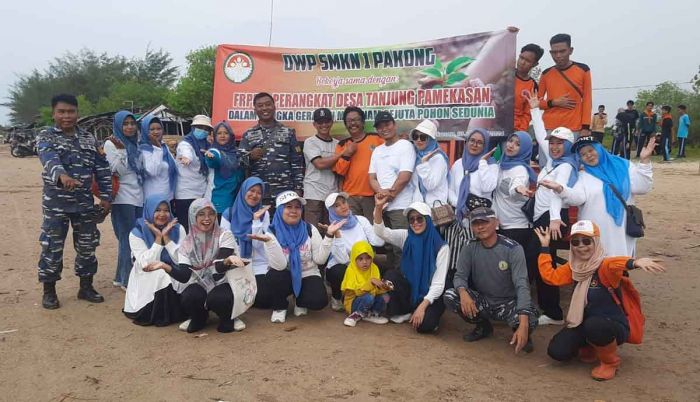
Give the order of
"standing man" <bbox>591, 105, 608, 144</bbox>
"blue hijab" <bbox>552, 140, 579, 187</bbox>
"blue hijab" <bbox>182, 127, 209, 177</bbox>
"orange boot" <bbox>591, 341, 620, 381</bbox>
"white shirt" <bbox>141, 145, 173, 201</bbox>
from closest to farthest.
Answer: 1. "orange boot" <bbox>591, 341, 620, 381</bbox>
2. "blue hijab" <bbox>552, 140, 579, 187</bbox>
3. "white shirt" <bbox>141, 145, 173, 201</bbox>
4. "blue hijab" <bbox>182, 127, 209, 177</bbox>
5. "standing man" <bbox>591, 105, 608, 144</bbox>

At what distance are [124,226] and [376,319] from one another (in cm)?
280

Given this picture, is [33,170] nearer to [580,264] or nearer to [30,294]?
[30,294]

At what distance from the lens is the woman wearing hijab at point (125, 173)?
5.32 metres

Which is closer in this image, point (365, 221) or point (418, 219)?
point (418, 219)

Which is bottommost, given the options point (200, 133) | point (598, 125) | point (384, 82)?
point (200, 133)

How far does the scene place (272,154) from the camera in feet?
18.3

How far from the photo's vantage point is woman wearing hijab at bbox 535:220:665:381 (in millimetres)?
3537

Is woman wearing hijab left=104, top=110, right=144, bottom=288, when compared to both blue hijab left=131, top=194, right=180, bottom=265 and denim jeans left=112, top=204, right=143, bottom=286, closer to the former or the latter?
denim jeans left=112, top=204, right=143, bottom=286

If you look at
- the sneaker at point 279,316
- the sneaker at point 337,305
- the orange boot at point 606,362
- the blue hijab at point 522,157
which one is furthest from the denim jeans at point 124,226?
the orange boot at point 606,362

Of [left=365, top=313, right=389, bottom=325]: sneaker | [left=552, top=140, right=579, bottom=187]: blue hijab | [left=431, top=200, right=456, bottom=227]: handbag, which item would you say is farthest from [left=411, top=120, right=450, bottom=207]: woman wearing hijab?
[left=365, top=313, right=389, bottom=325]: sneaker

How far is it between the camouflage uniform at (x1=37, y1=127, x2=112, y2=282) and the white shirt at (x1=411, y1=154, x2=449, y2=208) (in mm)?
3018

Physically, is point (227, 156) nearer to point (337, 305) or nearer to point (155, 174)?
point (155, 174)

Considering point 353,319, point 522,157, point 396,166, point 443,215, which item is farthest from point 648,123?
point 353,319

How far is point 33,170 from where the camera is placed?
69.8ft
